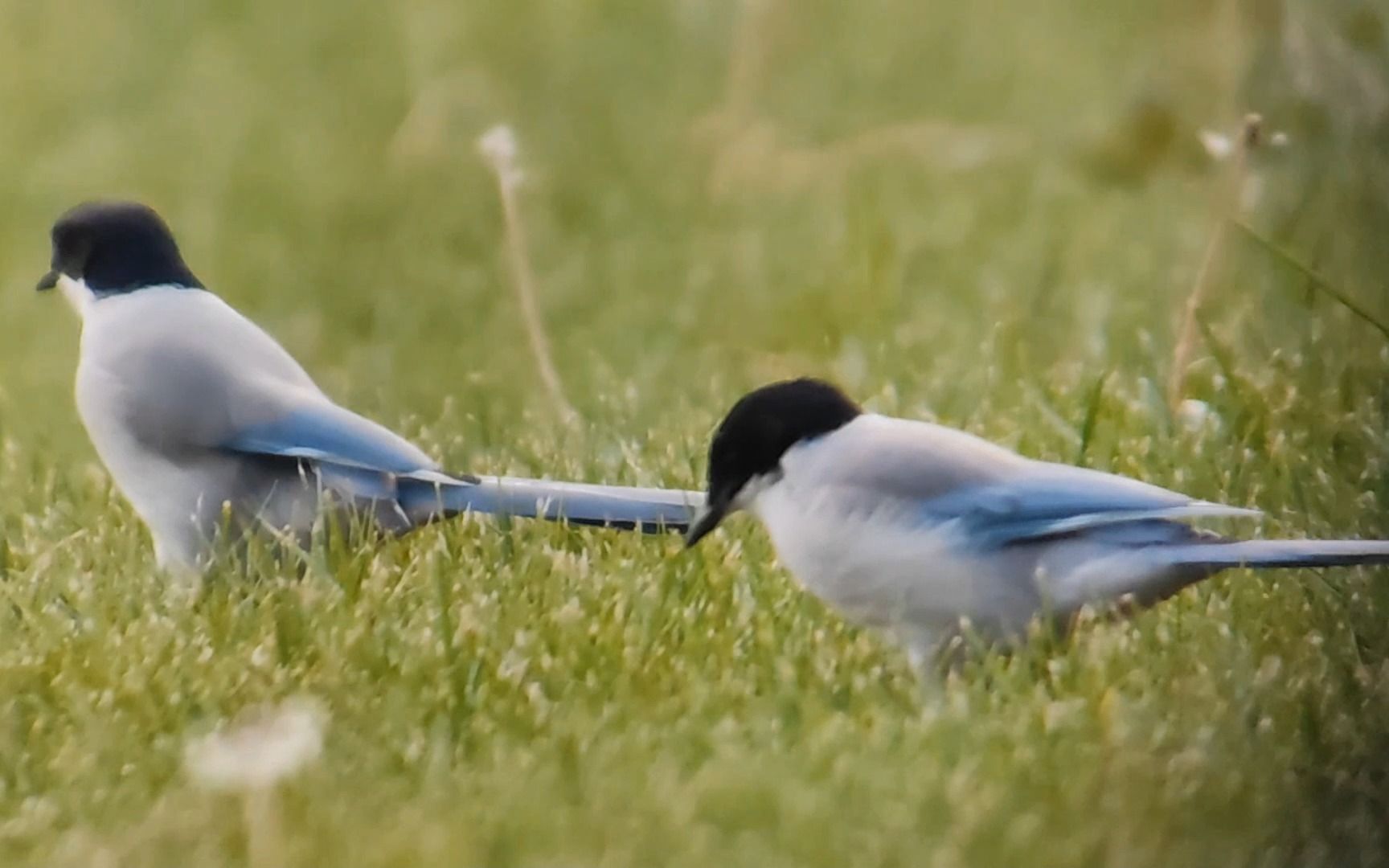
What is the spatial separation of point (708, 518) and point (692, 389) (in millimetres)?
673

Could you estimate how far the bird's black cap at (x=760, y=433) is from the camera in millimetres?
1363

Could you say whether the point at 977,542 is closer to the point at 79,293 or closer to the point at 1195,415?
the point at 1195,415

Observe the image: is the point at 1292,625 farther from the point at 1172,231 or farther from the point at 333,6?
the point at 333,6

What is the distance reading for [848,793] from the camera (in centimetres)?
110

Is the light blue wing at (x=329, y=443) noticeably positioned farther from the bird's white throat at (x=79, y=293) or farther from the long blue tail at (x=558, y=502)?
the bird's white throat at (x=79, y=293)

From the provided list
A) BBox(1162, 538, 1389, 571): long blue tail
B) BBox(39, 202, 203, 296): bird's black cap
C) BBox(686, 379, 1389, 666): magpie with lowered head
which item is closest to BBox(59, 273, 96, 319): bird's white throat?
BBox(39, 202, 203, 296): bird's black cap

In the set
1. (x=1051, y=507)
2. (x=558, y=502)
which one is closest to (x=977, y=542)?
(x=1051, y=507)

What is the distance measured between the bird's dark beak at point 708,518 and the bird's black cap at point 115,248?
558 mm

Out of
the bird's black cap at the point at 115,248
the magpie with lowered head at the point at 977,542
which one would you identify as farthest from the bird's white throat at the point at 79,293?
the magpie with lowered head at the point at 977,542

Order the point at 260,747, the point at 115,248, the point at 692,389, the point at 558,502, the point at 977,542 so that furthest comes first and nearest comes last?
the point at 692,389, the point at 115,248, the point at 558,502, the point at 977,542, the point at 260,747

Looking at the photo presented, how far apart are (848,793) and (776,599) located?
1.16ft

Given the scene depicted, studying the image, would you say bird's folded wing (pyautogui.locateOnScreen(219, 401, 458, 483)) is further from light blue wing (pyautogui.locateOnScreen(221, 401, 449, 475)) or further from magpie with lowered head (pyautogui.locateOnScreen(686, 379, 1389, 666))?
magpie with lowered head (pyautogui.locateOnScreen(686, 379, 1389, 666))

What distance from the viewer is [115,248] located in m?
1.63

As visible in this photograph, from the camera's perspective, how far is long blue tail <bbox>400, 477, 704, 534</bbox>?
151cm
